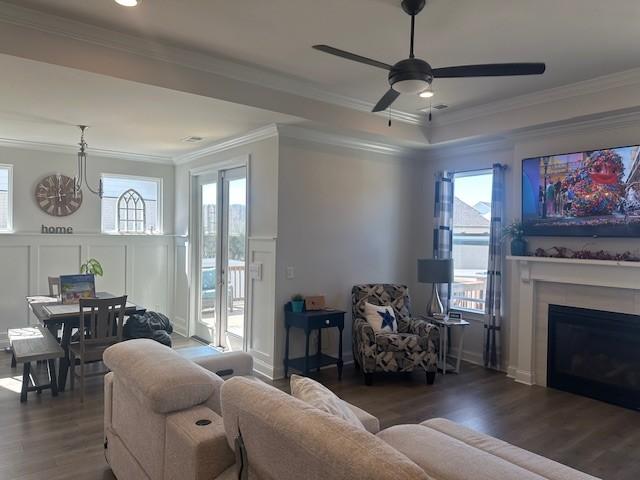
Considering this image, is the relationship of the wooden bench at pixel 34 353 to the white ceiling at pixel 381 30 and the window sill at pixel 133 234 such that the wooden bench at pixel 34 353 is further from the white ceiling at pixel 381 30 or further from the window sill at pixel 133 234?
the white ceiling at pixel 381 30

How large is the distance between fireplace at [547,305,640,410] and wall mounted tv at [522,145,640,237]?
81 cm

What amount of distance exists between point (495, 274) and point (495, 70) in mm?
2946

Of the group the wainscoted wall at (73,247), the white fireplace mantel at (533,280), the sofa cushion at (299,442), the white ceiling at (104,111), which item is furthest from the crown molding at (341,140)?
the sofa cushion at (299,442)

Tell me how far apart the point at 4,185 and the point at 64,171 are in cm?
71

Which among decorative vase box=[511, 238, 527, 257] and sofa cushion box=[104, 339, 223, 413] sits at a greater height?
decorative vase box=[511, 238, 527, 257]

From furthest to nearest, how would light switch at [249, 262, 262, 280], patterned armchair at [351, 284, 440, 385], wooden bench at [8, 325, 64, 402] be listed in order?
light switch at [249, 262, 262, 280], patterned armchair at [351, 284, 440, 385], wooden bench at [8, 325, 64, 402]

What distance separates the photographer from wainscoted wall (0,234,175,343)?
18.6 ft

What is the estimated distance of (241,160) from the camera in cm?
527

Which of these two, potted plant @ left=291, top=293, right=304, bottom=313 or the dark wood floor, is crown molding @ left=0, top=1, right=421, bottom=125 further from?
the dark wood floor

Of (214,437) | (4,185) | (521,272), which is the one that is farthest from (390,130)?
(4,185)

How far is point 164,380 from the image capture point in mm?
2010

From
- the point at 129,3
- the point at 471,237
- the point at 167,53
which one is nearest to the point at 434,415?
the point at 471,237

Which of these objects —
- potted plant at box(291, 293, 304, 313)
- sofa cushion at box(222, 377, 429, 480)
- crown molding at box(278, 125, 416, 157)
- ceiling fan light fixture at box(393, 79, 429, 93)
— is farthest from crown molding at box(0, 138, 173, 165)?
sofa cushion at box(222, 377, 429, 480)

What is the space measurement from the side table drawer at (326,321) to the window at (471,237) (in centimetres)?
177
